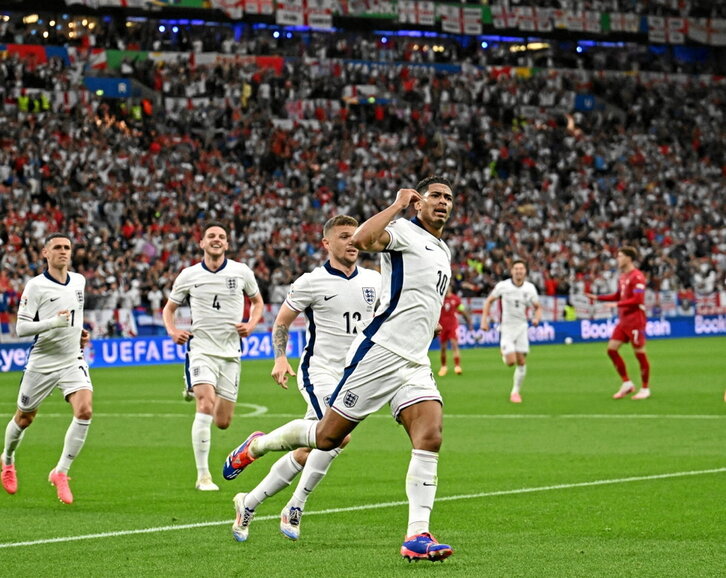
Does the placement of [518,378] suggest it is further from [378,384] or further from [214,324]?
[378,384]

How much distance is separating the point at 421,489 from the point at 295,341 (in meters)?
26.7

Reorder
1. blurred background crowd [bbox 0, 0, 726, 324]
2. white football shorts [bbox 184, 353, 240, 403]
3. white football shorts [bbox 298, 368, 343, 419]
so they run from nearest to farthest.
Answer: white football shorts [bbox 298, 368, 343, 419] < white football shorts [bbox 184, 353, 240, 403] < blurred background crowd [bbox 0, 0, 726, 324]

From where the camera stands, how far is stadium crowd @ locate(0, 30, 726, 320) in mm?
38438

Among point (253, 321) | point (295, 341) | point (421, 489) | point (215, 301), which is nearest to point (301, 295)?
point (421, 489)

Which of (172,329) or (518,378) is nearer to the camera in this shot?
(172,329)

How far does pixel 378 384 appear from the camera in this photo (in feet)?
26.5

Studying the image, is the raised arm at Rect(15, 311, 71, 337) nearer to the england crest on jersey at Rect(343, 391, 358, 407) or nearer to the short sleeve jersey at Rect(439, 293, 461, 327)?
the england crest on jersey at Rect(343, 391, 358, 407)

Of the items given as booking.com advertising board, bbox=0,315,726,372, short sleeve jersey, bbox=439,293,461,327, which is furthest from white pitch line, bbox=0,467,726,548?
short sleeve jersey, bbox=439,293,461,327

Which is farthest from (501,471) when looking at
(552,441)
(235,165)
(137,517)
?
(235,165)

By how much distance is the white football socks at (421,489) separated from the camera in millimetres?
7715

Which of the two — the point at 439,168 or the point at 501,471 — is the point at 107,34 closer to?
the point at 439,168

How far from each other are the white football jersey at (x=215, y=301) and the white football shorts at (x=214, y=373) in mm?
82

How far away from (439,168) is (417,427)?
4229cm

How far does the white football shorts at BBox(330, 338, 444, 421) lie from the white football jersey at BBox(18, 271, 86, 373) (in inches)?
178
